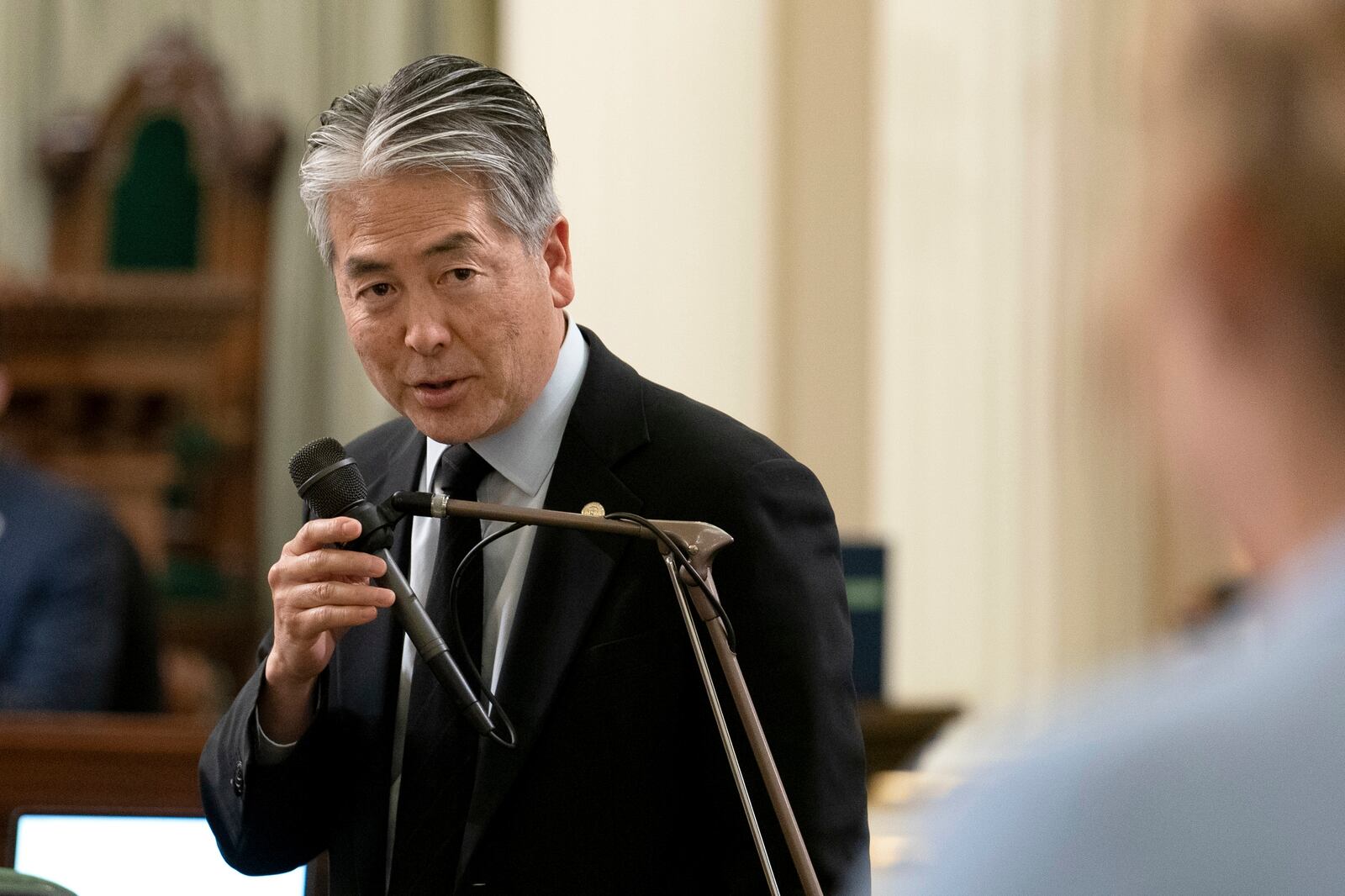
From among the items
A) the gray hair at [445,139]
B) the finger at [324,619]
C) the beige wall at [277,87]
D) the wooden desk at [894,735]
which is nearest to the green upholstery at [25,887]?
the finger at [324,619]

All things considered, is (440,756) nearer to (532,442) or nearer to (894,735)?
(532,442)

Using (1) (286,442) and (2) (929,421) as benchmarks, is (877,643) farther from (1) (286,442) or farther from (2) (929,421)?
(1) (286,442)

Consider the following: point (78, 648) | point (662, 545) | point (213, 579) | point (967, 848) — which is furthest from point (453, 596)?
point (213, 579)

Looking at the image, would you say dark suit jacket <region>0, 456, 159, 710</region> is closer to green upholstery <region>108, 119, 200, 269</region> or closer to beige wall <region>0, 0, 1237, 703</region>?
beige wall <region>0, 0, 1237, 703</region>

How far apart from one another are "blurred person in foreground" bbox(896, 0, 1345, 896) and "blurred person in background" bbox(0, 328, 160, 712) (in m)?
3.06

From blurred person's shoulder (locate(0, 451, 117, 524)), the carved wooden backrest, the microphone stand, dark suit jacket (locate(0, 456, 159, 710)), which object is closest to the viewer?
the microphone stand

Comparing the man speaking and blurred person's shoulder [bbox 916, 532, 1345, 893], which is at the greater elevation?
blurred person's shoulder [bbox 916, 532, 1345, 893]

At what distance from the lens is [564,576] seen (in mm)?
1775

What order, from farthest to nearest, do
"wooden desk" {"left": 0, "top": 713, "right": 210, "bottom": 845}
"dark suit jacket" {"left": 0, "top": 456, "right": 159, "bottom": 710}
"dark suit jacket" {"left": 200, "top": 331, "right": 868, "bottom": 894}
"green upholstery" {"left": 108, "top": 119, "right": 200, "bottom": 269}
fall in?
"green upholstery" {"left": 108, "top": 119, "right": 200, "bottom": 269}, "dark suit jacket" {"left": 0, "top": 456, "right": 159, "bottom": 710}, "wooden desk" {"left": 0, "top": 713, "right": 210, "bottom": 845}, "dark suit jacket" {"left": 200, "top": 331, "right": 868, "bottom": 894}

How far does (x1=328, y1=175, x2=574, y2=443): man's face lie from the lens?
1719mm

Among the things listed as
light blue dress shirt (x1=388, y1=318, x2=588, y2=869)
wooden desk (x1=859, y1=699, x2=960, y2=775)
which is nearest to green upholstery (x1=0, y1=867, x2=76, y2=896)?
light blue dress shirt (x1=388, y1=318, x2=588, y2=869)

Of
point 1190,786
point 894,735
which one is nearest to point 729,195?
point 894,735

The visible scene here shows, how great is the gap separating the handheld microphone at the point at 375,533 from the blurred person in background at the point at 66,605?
1906 mm

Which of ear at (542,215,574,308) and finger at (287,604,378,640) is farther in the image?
ear at (542,215,574,308)
